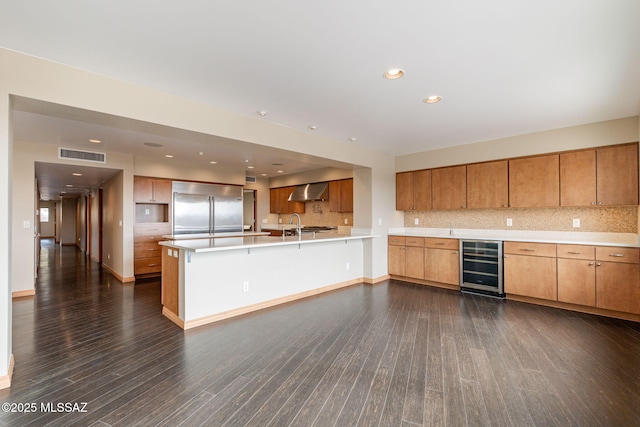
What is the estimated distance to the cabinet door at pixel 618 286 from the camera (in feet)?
11.4

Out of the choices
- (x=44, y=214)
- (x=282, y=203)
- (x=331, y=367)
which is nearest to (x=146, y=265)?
(x=282, y=203)

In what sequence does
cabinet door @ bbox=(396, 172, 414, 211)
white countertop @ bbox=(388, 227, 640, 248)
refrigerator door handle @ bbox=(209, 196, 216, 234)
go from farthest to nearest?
1. refrigerator door handle @ bbox=(209, 196, 216, 234)
2. cabinet door @ bbox=(396, 172, 414, 211)
3. white countertop @ bbox=(388, 227, 640, 248)

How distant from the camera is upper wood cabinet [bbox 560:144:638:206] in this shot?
3.68 meters

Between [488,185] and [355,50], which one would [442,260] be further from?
[355,50]

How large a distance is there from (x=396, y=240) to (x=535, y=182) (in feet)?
7.77

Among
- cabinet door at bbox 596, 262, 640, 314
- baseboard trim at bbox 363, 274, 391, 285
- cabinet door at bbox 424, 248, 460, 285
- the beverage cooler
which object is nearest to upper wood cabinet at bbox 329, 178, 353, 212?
baseboard trim at bbox 363, 274, 391, 285

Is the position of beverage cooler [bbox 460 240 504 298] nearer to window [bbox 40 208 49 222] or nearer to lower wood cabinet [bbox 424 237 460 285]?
lower wood cabinet [bbox 424 237 460 285]

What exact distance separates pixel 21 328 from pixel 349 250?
4.39 metres

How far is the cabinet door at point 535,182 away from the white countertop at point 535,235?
530 mm

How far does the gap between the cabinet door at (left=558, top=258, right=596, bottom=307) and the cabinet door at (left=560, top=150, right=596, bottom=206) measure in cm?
83

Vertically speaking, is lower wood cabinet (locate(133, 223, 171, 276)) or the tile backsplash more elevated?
the tile backsplash

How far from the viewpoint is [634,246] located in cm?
344

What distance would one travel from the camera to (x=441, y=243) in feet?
16.7

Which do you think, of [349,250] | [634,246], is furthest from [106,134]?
[634,246]
